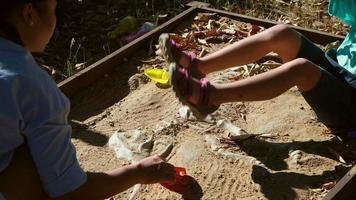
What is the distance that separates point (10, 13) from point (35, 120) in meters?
0.31

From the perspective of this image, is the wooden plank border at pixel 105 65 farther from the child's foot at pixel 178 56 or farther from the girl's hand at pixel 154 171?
the girl's hand at pixel 154 171

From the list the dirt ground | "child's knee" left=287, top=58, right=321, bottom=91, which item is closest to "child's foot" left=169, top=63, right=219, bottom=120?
the dirt ground

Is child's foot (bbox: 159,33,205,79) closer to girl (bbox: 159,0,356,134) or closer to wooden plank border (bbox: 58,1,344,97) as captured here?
girl (bbox: 159,0,356,134)

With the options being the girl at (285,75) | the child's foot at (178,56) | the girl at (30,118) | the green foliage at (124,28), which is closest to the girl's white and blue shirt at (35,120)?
the girl at (30,118)

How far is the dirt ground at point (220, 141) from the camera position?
2732 millimetres

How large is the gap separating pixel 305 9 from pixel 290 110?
60.4 inches

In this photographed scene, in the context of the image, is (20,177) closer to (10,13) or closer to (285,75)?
(10,13)

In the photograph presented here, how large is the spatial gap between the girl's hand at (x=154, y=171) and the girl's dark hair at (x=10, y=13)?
2.33 feet

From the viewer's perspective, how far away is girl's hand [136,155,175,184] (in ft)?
7.73

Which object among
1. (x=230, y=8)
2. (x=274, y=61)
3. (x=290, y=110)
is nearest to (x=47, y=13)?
(x=290, y=110)

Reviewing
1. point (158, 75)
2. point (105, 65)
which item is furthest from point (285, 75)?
point (105, 65)

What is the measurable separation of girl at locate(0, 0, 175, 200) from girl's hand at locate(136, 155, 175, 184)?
359 mm

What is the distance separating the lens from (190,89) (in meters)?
2.76

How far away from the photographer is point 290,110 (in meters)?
3.26
